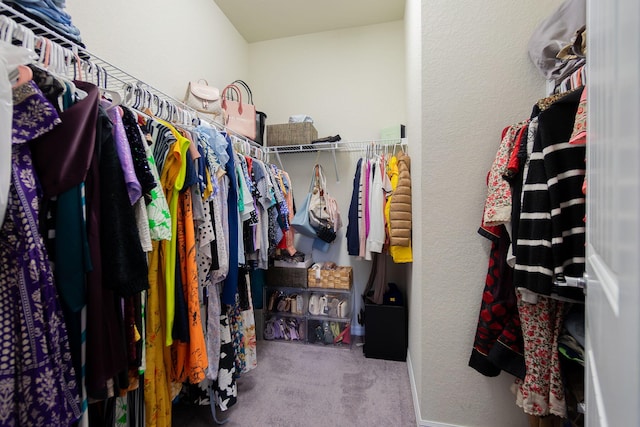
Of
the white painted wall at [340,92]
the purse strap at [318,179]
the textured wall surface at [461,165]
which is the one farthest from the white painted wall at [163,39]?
the textured wall surface at [461,165]

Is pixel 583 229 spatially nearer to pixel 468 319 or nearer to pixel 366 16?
pixel 468 319

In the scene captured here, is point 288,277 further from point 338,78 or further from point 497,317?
point 338,78

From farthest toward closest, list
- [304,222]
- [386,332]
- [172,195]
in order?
[304,222] < [386,332] < [172,195]

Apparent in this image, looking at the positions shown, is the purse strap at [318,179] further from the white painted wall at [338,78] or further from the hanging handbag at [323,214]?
the white painted wall at [338,78]

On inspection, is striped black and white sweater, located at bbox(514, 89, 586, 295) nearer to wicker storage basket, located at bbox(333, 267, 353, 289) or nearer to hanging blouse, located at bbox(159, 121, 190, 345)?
hanging blouse, located at bbox(159, 121, 190, 345)

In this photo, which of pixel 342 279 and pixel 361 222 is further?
pixel 342 279

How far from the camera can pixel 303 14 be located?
7.67ft

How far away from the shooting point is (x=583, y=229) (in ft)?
2.72

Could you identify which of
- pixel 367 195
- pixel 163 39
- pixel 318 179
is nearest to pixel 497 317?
pixel 367 195

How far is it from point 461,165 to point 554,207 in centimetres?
45

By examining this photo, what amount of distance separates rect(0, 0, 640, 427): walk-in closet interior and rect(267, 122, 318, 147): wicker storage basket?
0.02 m

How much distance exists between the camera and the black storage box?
2008 millimetres

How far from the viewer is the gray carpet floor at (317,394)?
144 centimetres

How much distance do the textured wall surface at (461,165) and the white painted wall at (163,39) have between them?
5.17 ft
